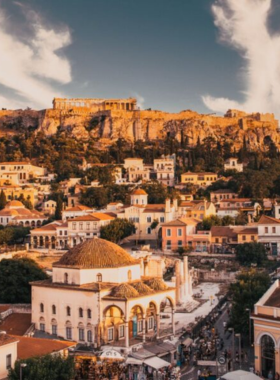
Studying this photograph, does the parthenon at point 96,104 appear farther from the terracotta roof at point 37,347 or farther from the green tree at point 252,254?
the terracotta roof at point 37,347

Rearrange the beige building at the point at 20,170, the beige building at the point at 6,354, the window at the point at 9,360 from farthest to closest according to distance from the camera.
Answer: the beige building at the point at 20,170 < the window at the point at 9,360 < the beige building at the point at 6,354

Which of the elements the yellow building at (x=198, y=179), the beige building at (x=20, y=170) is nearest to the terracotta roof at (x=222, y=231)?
the yellow building at (x=198, y=179)

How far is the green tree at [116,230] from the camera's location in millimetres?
70500

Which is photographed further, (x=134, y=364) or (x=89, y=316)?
(x=89, y=316)

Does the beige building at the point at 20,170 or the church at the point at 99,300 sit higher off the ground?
the beige building at the point at 20,170

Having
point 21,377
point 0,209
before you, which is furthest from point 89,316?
point 0,209

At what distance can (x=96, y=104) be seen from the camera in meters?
140

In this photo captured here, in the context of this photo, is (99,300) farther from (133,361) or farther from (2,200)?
(2,200)

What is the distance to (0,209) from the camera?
3506 inches

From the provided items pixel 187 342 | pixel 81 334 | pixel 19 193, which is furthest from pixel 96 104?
pixel 187 342

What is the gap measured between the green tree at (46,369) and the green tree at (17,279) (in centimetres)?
1892

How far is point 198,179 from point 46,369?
77249 mm

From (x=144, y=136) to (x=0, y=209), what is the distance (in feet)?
167

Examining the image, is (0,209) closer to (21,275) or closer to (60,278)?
(21,275)
